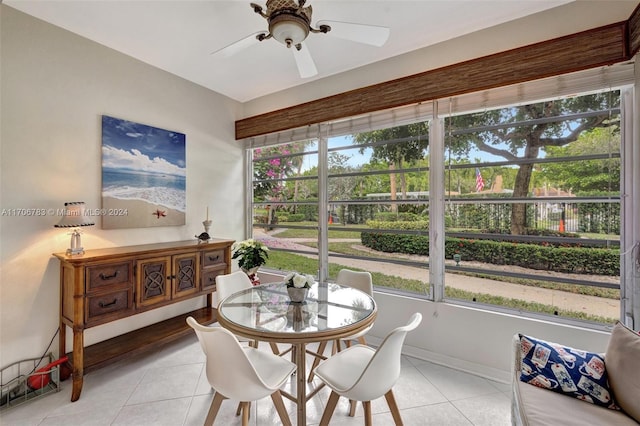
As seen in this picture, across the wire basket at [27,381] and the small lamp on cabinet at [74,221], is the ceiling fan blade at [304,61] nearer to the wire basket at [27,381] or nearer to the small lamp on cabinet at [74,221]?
the small lamp on cabinet at [74,221]

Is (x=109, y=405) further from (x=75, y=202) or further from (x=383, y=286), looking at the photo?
(x=383, y=286)

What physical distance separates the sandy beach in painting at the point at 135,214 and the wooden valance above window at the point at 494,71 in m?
1.86

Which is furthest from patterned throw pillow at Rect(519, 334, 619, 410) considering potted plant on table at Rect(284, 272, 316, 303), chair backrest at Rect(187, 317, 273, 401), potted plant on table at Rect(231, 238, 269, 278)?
potted plant on table at Rect(231, 238, 269, 278)

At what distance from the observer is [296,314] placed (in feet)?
5.83


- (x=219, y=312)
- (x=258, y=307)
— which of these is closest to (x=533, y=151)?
(x=258, y=307)

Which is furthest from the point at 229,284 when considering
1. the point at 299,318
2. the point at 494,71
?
the point at 494,71

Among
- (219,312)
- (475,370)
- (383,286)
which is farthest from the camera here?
(383,286)

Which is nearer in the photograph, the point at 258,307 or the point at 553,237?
the point at 258,307

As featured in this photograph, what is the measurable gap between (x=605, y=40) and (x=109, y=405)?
436 cm

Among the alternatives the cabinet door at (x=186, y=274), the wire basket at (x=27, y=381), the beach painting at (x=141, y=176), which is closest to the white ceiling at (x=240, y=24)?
the beach painting at (x=141, y=176)

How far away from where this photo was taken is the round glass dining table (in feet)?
4.95

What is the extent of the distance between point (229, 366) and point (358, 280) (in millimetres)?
1417

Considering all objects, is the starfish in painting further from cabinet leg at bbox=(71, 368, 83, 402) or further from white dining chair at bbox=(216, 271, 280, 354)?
cabinet leg at bbox=(71, 368, 83, 402)

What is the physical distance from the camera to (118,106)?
2.72 metres
